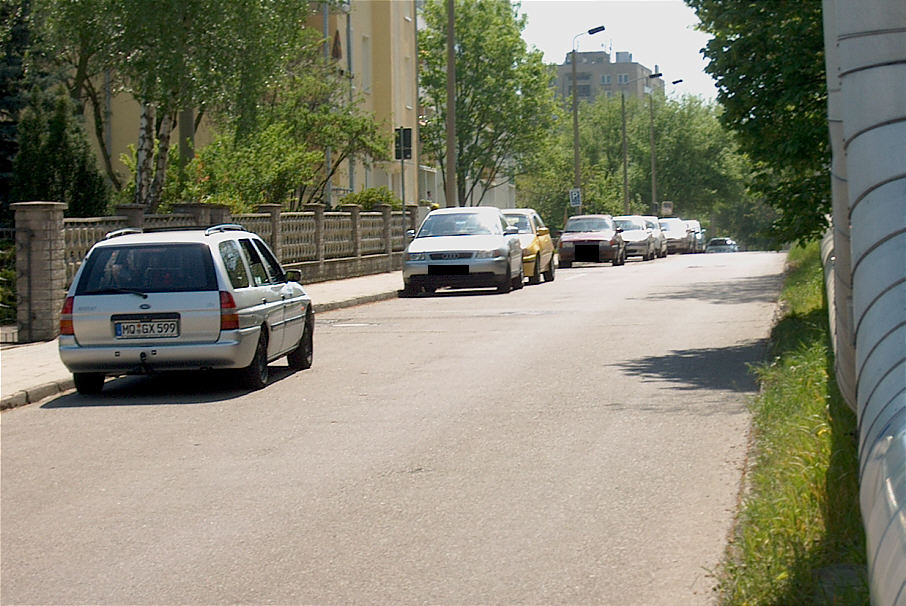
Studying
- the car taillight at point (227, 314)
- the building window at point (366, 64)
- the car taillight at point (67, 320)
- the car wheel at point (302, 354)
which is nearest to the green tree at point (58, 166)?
the car wheel at point (302, 354)

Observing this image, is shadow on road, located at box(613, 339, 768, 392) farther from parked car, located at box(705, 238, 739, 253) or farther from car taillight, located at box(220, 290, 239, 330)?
parked car, located at box(705, 238, 739, 253)

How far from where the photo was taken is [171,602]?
5918 mm

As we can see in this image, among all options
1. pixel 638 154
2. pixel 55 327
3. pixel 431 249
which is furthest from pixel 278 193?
pixel 638 154

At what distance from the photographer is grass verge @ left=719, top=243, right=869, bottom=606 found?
213 inches

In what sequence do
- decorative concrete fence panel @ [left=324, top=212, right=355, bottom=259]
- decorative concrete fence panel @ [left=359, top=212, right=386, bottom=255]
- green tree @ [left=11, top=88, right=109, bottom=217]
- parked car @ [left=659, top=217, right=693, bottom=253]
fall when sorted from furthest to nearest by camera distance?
parked car @ [left=659, top=217, right=693, bottom=253], decorative concrete fence panel @ [left=359, top=212, right=386, bottom=255], decorative concrete fence panel @ [left=324, top=212, right=355, bottom=259], green tree @ [left=11, top=88, right=109, bottom=217]

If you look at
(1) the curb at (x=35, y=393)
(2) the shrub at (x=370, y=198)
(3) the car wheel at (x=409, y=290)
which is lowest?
(1) the curb at (x=35, y=393)

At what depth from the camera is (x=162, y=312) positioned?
12.8 meters

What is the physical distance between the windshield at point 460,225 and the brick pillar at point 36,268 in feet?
38.2

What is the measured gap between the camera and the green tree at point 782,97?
13.9m

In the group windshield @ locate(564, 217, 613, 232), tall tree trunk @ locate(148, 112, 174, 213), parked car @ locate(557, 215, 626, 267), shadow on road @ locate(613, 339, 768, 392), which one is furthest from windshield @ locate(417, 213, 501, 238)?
windshield @ locate(564, 217, 613, 232)

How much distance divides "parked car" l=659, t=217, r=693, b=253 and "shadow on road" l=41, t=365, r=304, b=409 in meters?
52.5

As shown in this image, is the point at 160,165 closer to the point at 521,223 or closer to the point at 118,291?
the point at 521,223

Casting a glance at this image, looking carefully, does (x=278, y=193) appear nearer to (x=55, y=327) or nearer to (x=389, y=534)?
(x=55, y=327)

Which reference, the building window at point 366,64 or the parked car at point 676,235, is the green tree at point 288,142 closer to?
the building window at point 366,64
